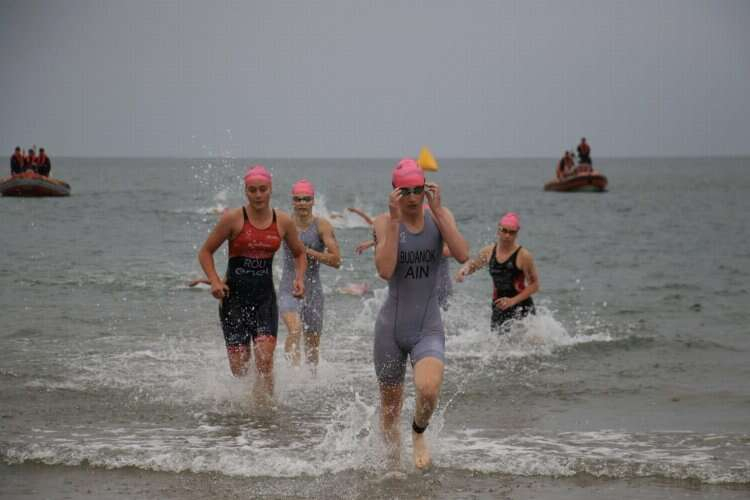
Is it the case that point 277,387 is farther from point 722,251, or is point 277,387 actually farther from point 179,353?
point 722,251

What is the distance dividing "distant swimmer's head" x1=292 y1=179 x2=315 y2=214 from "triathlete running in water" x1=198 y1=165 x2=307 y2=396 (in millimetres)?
1219

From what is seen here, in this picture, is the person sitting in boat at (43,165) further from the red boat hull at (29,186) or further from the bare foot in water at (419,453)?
the bare foot in water at (419,453)

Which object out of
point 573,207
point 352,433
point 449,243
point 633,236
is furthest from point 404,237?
point 573,207

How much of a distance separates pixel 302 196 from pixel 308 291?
0.97 m

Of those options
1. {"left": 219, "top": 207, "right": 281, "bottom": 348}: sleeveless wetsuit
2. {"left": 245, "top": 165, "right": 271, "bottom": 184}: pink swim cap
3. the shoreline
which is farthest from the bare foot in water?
{"left": 245, "top": 165, "right": 271, "bottom": 184}: pink swim cap

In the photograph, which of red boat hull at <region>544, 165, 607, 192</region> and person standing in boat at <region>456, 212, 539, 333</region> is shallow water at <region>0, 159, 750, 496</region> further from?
red boat hull at <region>544, 165, 607, 192</region>

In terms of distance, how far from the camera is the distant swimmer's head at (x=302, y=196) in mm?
9672

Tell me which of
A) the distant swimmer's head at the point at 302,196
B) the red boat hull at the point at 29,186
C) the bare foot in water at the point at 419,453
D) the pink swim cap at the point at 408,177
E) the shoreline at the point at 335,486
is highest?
the pink swim cap at the point at 408,177

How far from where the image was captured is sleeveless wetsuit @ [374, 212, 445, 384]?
6.57 metres

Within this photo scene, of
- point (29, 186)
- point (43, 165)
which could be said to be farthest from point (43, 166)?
point (29, 186)

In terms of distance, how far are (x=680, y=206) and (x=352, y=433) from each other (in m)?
52.0

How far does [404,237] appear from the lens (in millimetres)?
6535

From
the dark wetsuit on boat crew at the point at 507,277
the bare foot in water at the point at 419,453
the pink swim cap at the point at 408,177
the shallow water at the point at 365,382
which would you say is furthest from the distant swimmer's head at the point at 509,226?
the pink swim cap at the point at 408,177

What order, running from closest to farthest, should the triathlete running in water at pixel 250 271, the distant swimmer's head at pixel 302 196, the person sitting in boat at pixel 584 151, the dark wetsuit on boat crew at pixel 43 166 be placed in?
the triathlete running in water at pixel 250 271 < the distant swimmer's head at pixel 302 196 < the dark wetsuit on boat crew at pixel 43 166 < the person sitting in boat at pixel 584 151
